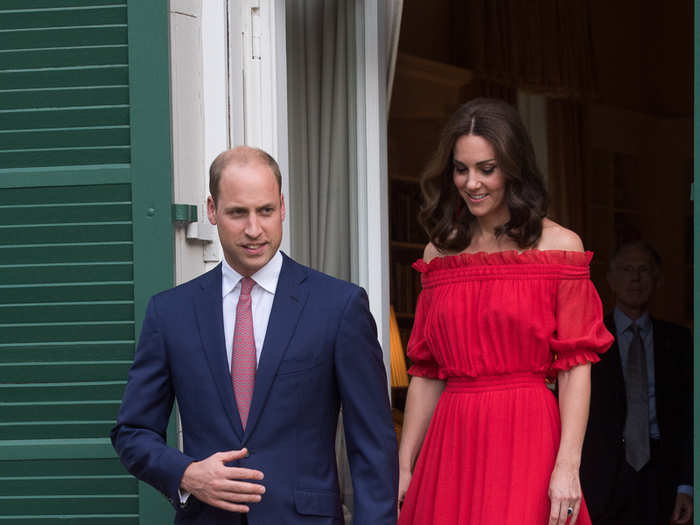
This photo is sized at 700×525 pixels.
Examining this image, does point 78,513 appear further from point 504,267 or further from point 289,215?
point 504,267

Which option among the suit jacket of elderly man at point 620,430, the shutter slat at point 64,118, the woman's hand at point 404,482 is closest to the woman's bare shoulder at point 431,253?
the woman's hand at point 404,482

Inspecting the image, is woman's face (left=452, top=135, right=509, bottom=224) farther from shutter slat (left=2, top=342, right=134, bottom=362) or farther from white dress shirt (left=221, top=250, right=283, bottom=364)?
shutter slat (left=2, top=342, right=134, bottom=362)

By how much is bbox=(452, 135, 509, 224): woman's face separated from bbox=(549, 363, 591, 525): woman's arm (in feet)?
1.65

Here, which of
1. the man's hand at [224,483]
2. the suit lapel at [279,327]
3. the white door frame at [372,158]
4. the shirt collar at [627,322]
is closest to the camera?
the man's hand at [224,483]

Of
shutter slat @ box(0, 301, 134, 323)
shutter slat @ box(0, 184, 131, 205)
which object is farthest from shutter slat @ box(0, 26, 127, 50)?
shutter slat @ box(0, 301, 134, 323)

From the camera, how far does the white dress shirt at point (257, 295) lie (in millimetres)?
2893

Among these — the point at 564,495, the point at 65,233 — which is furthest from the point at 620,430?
the point at 65,233

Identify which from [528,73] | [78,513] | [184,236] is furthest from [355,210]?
[528,73]

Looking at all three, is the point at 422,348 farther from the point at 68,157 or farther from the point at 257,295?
the point at 68,157

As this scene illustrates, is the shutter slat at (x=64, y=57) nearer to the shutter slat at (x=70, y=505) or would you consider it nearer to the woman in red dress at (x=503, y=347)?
the woman in red dress at (x=503, y=347)

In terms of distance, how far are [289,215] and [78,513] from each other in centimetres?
114

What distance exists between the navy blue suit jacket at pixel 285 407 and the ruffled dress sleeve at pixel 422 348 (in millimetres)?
586

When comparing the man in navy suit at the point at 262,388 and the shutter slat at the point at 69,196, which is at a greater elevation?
the shutter slat at the point at 69,196

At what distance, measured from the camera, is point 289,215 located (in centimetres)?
397
